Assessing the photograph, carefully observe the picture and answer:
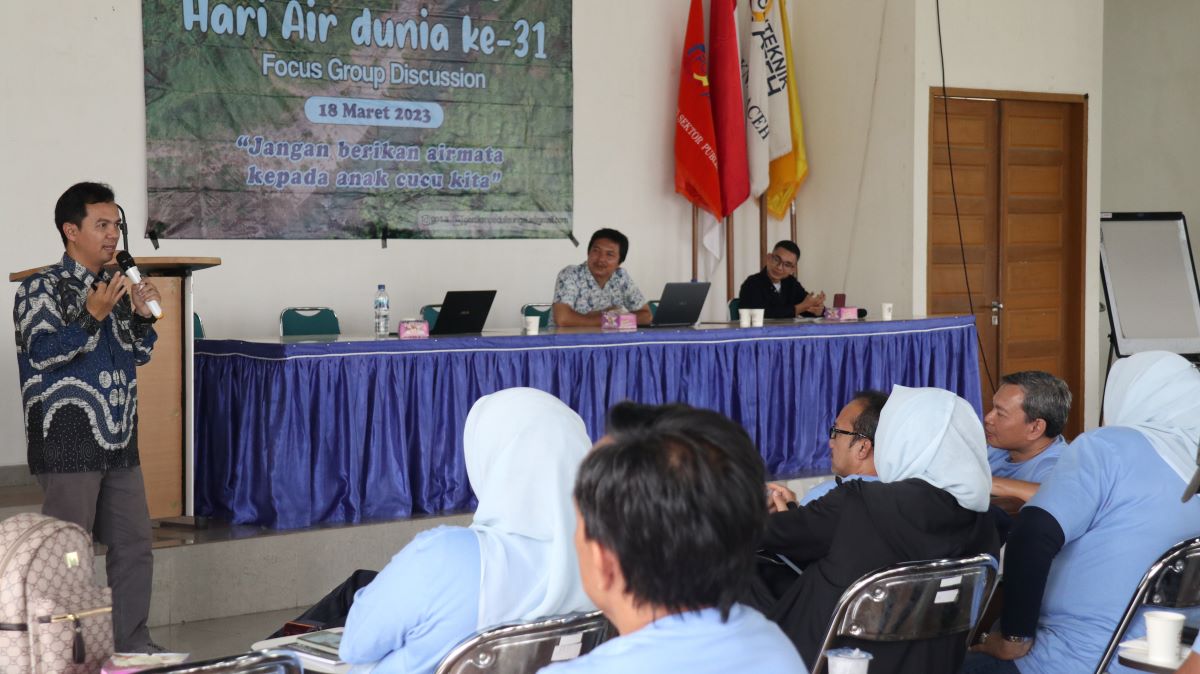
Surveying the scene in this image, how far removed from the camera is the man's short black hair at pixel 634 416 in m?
1.34

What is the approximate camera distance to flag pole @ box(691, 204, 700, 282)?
26.4 ft

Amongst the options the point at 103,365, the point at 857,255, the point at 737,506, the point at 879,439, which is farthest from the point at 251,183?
the point at 737,506

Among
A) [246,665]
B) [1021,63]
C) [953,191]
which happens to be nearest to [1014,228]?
[953,191]

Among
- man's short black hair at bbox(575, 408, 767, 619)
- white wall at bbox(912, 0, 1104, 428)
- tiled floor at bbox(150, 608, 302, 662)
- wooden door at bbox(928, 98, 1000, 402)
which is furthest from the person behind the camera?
wooden door at bbox(928, 98, 1000, 402)

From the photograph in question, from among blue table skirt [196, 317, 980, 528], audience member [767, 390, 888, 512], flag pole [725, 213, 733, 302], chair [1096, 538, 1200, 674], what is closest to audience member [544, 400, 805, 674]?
chair [1096, 538, 1200, 674]

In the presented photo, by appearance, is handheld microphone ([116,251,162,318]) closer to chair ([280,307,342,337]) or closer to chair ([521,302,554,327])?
chair ([280,307,342,337])

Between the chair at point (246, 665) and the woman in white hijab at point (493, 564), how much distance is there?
22cm

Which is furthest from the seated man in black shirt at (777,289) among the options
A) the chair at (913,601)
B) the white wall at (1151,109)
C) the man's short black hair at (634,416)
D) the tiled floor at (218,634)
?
the man's short black hair at (634,416)

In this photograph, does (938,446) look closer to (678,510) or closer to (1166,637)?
(1166,637)

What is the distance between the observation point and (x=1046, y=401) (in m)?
3.30

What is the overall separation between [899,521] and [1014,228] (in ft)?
20.1

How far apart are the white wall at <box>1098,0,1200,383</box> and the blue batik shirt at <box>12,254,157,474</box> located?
7.73 m

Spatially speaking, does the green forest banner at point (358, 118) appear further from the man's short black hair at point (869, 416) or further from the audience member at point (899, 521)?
the audience member at point (899, 521)

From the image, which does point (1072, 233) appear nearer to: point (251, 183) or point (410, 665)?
point (251, 183)
